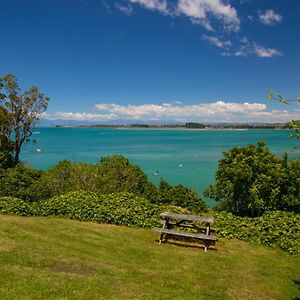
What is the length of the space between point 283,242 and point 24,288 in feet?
33.2

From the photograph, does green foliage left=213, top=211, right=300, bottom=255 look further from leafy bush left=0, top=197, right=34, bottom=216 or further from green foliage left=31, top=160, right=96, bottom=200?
leafy bush left=0, top=197, right=34, bottom=216

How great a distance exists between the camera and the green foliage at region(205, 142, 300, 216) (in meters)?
18.7

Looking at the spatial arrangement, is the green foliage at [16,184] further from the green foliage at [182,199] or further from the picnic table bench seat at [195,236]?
the picnic table bench seat at [195,236]

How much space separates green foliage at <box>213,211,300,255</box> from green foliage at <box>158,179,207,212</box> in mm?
5458

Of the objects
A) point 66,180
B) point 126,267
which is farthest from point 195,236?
point 66,180

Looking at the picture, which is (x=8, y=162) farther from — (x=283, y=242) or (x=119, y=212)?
(x=283, y=242)

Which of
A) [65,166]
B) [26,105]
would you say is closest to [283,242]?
[65,166]

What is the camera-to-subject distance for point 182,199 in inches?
906

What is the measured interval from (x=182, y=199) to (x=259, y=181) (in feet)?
18.4

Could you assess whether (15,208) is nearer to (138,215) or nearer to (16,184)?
(16,184)

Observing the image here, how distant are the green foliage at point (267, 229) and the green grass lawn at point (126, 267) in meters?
0.48

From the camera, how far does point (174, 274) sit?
11688mm

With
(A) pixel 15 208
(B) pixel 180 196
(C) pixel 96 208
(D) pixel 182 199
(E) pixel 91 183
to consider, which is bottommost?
(D) pixel 182 199

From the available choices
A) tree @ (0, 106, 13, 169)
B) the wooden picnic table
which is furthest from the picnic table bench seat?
tree @ (0, 106, 13, 169)
